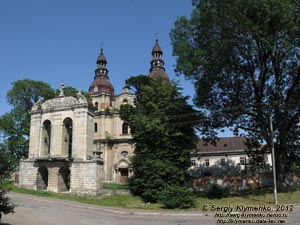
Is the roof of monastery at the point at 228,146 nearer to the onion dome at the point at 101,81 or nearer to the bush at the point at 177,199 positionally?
the onion dome at the point at 101,81

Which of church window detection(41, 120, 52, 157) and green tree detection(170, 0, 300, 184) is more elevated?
green tree detection(170, 0, 300, 184)

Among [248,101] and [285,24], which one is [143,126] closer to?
[248,101]

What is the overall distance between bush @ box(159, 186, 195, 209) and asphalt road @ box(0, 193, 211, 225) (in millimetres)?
2148

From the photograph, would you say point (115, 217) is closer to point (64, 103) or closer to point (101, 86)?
point (64, 103)

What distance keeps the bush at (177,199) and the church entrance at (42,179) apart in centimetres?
1598

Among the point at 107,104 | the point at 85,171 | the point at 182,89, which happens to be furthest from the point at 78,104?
the point at 107,104

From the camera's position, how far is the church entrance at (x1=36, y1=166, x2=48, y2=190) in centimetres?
3139

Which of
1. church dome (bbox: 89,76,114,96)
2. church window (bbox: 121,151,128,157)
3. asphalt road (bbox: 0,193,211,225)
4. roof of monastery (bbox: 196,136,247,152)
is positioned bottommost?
asphalt road (bbox: 0,193,211,225)

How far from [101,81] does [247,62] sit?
38804mm

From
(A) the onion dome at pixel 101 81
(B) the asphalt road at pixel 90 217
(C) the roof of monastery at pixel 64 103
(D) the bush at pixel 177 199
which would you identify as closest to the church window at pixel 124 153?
(A) the onion dome at pixel 101 81

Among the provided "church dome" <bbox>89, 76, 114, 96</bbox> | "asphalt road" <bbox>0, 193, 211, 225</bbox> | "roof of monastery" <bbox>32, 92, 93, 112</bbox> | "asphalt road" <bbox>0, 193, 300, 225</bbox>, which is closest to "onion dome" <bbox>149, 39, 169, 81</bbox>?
"church dome" <bbox>89, 76, 114, 96</bbox>

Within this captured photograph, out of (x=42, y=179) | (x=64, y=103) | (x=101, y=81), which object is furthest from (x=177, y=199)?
(x=101, y=81)

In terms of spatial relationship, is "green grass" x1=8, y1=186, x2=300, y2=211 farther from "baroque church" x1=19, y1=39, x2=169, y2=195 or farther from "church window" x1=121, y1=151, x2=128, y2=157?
"church window" x1=121, y1=151, x2=128, y2=157

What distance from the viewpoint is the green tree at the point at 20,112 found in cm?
3950
